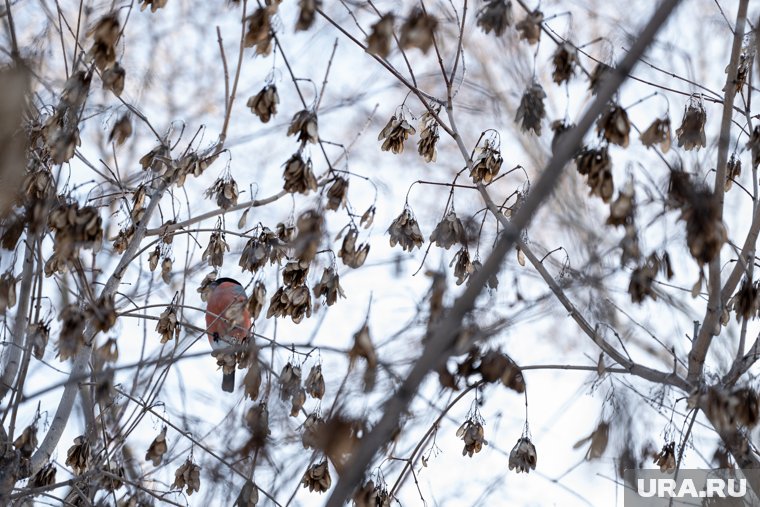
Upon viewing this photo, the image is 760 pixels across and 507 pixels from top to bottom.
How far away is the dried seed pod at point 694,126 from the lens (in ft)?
7.98

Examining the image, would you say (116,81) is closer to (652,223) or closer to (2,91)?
(2,91)

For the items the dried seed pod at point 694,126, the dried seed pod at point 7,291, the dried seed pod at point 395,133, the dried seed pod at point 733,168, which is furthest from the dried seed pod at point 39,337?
the dried seed pod at point 733,168

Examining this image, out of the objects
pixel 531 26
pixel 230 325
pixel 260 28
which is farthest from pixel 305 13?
pixel 230 325

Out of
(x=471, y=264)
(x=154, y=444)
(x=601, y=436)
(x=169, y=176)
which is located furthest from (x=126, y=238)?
(x=601, y=436)

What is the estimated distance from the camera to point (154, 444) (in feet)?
8.73

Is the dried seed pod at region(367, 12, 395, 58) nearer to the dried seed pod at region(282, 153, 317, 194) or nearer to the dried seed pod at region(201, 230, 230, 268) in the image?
the dried seed pod at region(282, 153, 317, 194)

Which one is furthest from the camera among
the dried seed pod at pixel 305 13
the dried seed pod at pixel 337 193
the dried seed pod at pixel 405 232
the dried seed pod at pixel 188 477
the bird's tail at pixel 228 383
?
the bird's tail at pixel 228 383

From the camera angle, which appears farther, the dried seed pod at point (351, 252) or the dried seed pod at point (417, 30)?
the dried seed pod at point (351, 252)

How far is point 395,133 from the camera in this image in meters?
2.55

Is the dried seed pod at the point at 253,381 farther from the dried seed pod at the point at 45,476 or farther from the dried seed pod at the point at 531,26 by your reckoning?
the dried seed pod at the point at 531,26

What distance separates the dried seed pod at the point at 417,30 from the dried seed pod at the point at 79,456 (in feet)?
4.59

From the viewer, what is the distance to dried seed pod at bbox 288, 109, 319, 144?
81.6 inches

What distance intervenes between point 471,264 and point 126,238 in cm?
102

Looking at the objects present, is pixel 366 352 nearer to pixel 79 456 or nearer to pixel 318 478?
pixel 318 478
